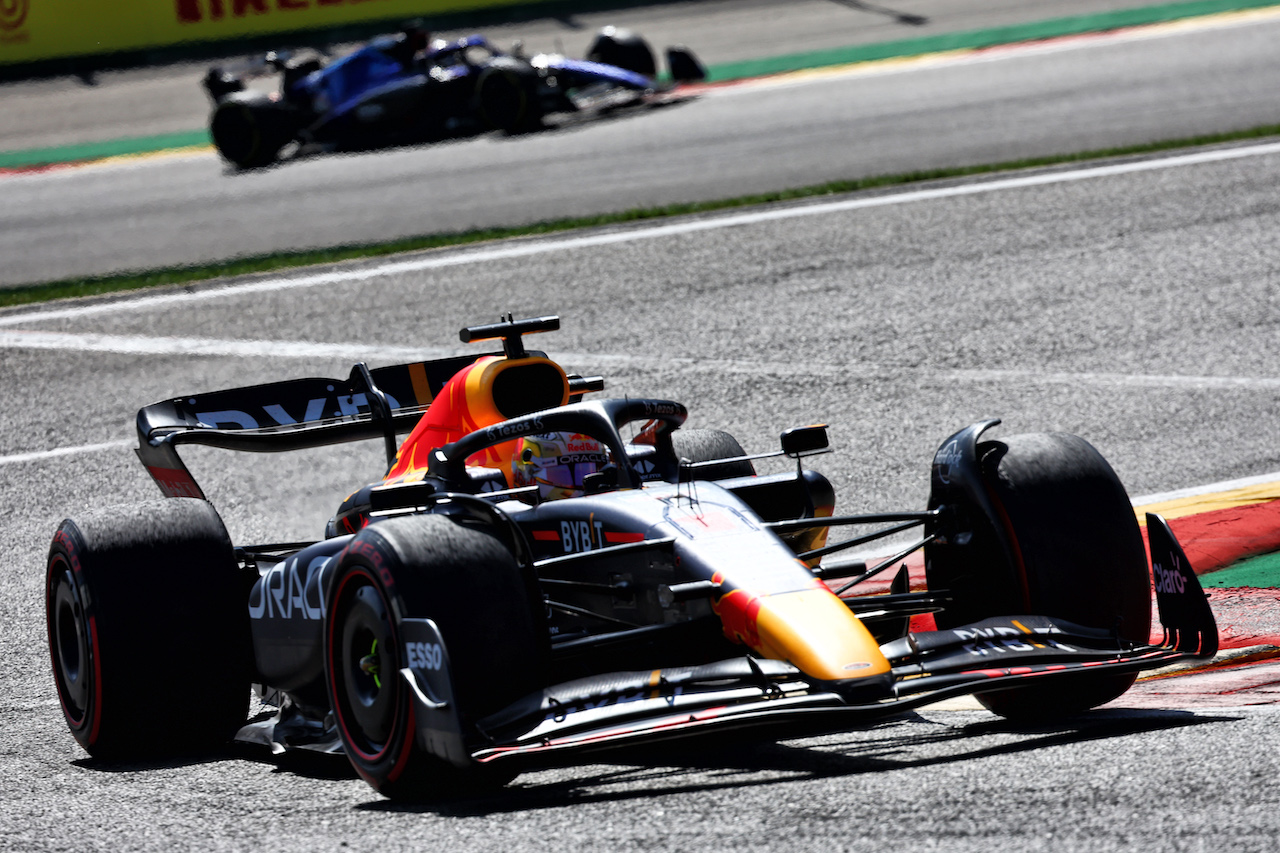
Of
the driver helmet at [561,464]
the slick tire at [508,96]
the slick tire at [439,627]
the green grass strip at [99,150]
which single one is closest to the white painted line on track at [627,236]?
the slick tire at [508,96]

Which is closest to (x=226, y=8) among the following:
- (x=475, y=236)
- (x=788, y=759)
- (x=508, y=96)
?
(x=508, y=96)

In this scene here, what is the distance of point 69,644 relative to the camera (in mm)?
6289

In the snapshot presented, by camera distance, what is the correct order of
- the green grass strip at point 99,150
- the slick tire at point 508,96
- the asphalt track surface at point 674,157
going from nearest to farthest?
the asphalt track surface at point 674,157
the slick tire at point 508,96
the green grass strip at point 99,150

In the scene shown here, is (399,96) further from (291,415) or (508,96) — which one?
(291,415)

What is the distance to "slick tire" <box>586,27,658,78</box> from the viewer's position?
66.6 feet

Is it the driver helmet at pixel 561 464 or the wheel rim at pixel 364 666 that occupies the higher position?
the driver helmet at pixel 561 464

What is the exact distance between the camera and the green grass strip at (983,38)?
21531 mm

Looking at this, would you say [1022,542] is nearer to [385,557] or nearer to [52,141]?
[385,557]

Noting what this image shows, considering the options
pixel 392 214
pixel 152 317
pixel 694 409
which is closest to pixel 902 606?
pixel 694 409

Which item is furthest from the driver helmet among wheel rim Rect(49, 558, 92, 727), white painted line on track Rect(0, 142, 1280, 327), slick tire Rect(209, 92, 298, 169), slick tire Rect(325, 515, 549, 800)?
slick tire Rect(209, 92, 298, 169)

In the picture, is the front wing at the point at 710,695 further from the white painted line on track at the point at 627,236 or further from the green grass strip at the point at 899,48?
the green grass strip at the point at 899,48

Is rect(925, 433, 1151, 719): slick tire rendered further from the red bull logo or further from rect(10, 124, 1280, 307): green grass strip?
the red bull logo

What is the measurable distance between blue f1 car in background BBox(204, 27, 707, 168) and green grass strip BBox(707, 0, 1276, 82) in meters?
2.93

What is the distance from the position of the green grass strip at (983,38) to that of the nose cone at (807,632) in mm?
17374
